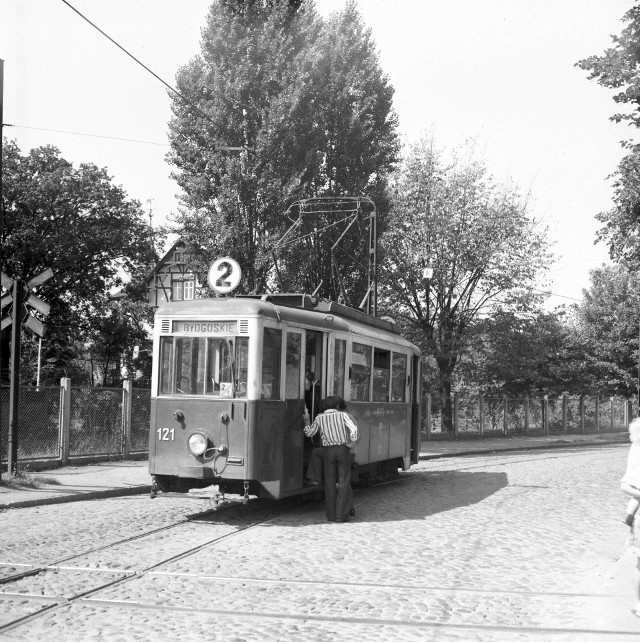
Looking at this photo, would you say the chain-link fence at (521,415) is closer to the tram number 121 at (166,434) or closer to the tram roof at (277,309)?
the tram roof at (277,309)

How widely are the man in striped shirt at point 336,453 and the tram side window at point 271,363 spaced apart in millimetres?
734

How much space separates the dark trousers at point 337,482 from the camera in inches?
458

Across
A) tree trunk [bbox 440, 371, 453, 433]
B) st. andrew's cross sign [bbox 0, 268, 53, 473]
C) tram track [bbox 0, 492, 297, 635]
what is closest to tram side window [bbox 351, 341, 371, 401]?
tram track [bbox 0, 492, 297, 635]

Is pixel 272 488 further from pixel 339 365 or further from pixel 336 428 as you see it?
pixel 339 365

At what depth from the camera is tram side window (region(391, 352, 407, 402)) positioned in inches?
632

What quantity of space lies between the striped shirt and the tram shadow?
107 cm

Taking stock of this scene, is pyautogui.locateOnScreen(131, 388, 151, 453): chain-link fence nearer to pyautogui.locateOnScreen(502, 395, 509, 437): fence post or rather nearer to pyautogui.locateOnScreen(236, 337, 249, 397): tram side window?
pyautogui.locateOnScreen(236, 337, 249, 397): tram side window

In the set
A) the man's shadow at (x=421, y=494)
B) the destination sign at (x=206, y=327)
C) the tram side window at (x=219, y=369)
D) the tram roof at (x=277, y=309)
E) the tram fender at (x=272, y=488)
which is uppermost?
the tram roof at (x=277, y=309)

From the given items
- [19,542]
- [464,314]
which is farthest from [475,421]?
[19,542]

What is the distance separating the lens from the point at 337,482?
1186cm

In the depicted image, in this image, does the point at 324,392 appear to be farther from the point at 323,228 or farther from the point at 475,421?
the point at 475,421

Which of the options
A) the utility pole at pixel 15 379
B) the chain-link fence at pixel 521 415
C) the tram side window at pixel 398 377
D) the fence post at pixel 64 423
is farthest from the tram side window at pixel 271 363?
the chain-link fence at pixel 521 415

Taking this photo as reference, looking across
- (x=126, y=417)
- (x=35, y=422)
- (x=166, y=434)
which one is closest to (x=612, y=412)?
(x=126, y=417)

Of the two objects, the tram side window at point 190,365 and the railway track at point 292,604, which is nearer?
the railway track at point 292,604
